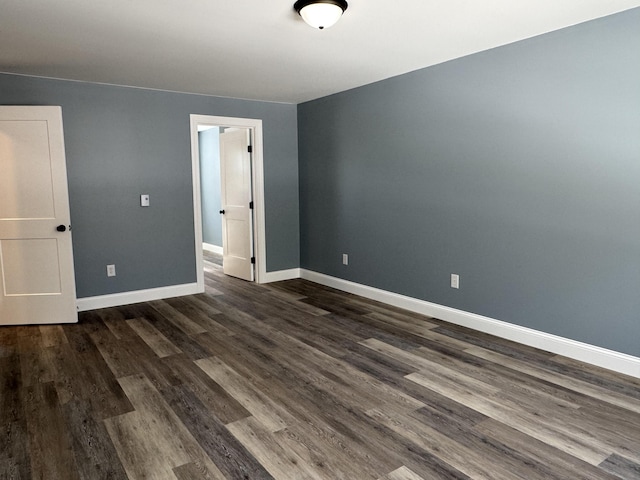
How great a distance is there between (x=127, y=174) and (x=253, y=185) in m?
1.51

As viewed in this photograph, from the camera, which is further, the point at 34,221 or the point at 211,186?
the point at 211,186

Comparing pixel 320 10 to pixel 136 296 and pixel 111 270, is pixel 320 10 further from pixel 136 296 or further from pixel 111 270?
pixel 136 296

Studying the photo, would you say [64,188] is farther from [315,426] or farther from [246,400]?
[315,426]

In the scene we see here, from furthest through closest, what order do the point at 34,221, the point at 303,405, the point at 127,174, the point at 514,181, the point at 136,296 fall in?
1. the point at 136,296
2. the point at 127,174
3. the point at 34,221
4. the point at 514,181
5. the point at 303,405

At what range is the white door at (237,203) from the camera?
18.4 feet

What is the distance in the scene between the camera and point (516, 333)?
3492 mm

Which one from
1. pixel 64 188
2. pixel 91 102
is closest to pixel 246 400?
pixel 64 188

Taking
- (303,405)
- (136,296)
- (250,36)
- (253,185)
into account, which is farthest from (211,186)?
(303,405)

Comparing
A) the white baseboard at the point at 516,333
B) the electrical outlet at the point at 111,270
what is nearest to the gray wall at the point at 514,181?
the white baseboard at the point at 516,333

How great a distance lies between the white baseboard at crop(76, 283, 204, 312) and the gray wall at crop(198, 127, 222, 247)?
274 centimetres

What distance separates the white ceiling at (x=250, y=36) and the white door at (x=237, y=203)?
→ 4.78 feet

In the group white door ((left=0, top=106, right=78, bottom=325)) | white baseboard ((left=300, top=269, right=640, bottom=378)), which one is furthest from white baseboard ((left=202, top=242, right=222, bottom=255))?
white door ((left=0, top=106, right=78, bottom=325))

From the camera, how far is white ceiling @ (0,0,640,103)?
2.55 metres

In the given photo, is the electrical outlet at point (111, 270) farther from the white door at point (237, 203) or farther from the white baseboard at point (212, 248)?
the white baseboard at point (212, 248)
